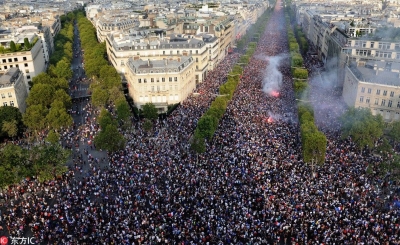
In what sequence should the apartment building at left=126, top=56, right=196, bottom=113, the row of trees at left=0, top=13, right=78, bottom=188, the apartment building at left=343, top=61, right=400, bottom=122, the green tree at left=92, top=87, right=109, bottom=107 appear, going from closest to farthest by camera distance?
the row of trees at left=0, top=13, right=78, bottom=188
the apartment building at left=343, top=61, right=400, bottom=122
the green tree at left=92, top=87, right=109, bottom=107
the apartment building at left=126, top=56, right=196, bottom=113

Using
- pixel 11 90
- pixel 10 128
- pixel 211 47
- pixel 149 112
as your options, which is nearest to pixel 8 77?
pixel 11 90

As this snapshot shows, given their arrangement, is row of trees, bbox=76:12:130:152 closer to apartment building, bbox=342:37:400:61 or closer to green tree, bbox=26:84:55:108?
green tree, bbox=26:84:55:108

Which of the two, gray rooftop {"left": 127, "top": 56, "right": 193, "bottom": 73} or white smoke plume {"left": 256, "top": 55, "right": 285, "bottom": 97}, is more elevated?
gray rooftop {"left": 127, "top": 56, "right": 193, "bottom": 73}

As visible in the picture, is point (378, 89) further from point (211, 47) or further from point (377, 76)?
point (211, 47)

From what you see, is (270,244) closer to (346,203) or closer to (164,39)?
(346,203)

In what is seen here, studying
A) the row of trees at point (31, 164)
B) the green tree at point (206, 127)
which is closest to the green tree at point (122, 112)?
the green tree at point (206, 127)

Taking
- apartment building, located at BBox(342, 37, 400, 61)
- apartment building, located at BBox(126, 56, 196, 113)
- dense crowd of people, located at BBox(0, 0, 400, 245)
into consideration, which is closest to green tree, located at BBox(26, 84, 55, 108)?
dense crowd of people, located at BBox(0, 0, 400, 245)
